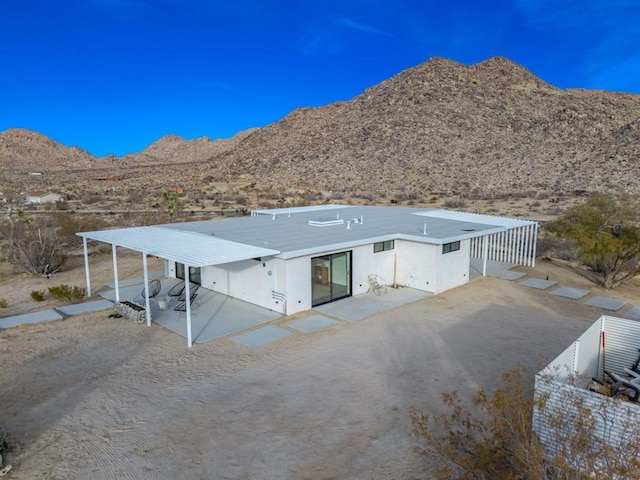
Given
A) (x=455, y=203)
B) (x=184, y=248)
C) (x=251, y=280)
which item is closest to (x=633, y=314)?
(x=251, y=280)

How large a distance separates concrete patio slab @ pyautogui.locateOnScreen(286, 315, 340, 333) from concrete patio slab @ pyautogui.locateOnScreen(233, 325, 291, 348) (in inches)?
15.6

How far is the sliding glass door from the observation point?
13484mm

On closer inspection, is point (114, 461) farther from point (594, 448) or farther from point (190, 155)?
point (190, 155)

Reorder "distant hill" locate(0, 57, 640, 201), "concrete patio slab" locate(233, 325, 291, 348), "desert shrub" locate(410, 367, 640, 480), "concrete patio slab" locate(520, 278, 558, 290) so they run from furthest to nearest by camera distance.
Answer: "distant hill" locate(0, 57, 640, 201) → "concrete patio slab" locate(520, 278, 558, 290) → "concrete patio slab" locate(233, 325, 291, 348) → "desert shrub" locate(410, 367, 640, 480)

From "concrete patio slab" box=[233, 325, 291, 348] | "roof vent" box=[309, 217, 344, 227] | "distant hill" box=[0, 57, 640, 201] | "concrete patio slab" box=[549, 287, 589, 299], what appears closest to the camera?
"concrete patio slab" box=[233, 325, 291, 348]

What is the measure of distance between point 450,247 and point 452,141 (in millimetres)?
48819

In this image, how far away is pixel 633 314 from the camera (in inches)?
525

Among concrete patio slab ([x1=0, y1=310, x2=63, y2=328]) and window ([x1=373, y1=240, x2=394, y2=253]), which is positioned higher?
window ([x1=373, y1=240, x2=394, y2=253])

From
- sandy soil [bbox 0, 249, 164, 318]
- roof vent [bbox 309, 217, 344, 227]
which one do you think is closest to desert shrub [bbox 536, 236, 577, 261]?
roof vent [bbox 309, 217, 344, 227]

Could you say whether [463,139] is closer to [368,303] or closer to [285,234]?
[285,234]

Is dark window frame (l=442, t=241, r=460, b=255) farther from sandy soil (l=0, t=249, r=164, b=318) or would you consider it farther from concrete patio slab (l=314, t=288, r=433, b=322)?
sandy soil (l=0, t=249, r=164, b=318)

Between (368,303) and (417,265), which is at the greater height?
(417,265)

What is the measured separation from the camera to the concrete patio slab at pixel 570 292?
15.0 meters

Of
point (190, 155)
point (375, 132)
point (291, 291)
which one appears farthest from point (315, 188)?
point (190, 155)
